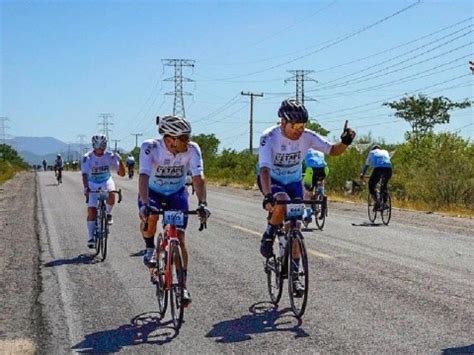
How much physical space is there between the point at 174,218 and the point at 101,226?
5.50 meters

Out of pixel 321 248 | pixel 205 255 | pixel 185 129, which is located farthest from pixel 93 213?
pixel 185 129

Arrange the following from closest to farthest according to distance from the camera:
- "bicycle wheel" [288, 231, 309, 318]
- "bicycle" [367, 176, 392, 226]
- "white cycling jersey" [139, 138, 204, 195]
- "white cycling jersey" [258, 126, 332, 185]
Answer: "bicycle wheel" [288, 231, 309, 318] < "white cycling jersey" [139, 138, 204, 195] < "white cycling jersey" [258, 126, 332, 185] < "bicycle" [367, 176, 392, 226]

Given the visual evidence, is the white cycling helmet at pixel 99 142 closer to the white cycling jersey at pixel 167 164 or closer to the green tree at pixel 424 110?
the white cycling jersey at pixel 167 164

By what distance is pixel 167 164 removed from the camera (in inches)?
320

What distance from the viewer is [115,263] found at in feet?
38.8

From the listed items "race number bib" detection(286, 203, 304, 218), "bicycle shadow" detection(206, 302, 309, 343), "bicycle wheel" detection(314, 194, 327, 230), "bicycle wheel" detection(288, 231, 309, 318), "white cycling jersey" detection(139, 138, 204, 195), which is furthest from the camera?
"bicycle wheel" detection(314, 194, 327, 230)

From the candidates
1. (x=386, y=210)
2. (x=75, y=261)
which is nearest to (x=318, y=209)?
(x=386, y=210)

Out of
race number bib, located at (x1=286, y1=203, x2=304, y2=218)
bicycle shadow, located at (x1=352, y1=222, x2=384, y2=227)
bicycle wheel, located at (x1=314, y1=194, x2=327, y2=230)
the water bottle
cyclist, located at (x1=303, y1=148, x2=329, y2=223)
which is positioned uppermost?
cyclist, located at (x1=303, y1=148, x2=329, y2=223)

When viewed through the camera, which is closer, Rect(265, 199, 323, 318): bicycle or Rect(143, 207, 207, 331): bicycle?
Rect(143, 207, 207, 331): bicycle

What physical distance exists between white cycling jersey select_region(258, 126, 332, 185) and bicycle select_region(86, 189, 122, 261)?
16.2ft

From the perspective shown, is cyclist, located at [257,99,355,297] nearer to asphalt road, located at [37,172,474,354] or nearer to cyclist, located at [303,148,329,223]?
asphalt road, located at [37,172,474,354]

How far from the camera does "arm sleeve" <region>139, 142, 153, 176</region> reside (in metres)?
7.97

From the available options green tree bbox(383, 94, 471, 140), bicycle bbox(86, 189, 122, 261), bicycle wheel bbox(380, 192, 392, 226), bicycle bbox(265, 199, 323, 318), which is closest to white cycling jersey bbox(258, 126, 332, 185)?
bicycle bbox(265, 199, 323, 318)

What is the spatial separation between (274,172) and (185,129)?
119 centimetres
